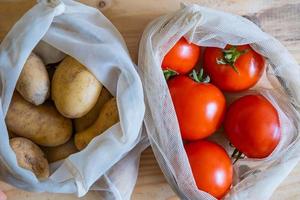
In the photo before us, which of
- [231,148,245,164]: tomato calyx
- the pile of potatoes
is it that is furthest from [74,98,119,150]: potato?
[231,148,245,164]: tomato calyx

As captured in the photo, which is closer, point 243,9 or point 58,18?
point 58,18

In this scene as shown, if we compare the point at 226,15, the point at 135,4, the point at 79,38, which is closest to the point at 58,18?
the point at 79,38

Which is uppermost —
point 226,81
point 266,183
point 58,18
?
point 58,18

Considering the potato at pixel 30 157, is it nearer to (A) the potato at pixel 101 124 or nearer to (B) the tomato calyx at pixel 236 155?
(A) the potato at pixel 101 124

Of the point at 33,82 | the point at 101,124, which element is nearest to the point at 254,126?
the point at 101,124

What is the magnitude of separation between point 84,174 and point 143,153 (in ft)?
0.42

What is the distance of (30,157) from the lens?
659 millimetres

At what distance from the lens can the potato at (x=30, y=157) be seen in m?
0.65

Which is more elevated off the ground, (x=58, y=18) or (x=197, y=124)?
(x=58, y=18)

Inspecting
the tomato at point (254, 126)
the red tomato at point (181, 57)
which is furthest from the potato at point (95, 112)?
the tomato at point (254, 126)

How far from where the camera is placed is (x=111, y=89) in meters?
0.68

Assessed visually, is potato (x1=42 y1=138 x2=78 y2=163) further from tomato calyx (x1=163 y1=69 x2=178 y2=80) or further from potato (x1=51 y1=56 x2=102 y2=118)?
tomato calyx (x1=163 y1=69 x2=178 y2=80)

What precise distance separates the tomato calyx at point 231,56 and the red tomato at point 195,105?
0.04 meters

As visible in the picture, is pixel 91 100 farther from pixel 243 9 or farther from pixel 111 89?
pixel 243 9
